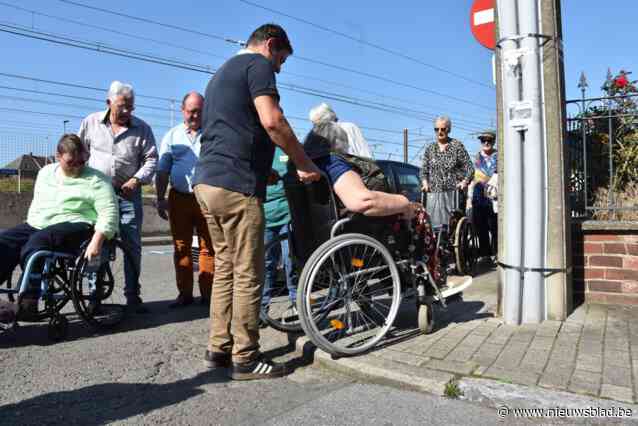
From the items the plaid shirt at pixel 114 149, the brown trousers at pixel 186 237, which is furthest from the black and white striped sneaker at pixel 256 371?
the plaid shirt at pixel 114 149

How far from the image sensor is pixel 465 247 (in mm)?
6531

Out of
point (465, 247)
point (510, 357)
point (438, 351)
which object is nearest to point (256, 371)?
point (438, 351)

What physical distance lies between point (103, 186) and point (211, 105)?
1540 mm

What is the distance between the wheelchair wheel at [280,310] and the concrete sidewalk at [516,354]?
0.33 meters

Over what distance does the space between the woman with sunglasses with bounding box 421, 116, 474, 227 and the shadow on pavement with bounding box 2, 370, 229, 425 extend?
3.92 m

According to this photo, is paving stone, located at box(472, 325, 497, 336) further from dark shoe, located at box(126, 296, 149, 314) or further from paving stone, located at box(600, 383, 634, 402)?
dark shoe, located at box(126, 296, 149, 314)

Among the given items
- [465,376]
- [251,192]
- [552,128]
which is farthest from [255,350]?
[552,128]

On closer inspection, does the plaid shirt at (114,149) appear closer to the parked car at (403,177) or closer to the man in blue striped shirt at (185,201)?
the man in blue striped shirt at (185,201)

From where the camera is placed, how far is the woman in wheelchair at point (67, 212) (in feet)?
13.0

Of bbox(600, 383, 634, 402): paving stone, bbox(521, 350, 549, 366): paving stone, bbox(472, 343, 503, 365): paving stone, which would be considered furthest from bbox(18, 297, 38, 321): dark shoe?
bbox(600, 383, 634, 402): paving stone

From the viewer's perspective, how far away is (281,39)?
328cm

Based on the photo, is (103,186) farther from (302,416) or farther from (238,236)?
(302,416)

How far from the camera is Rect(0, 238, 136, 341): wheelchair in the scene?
3.77m

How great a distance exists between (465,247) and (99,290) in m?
4.15
